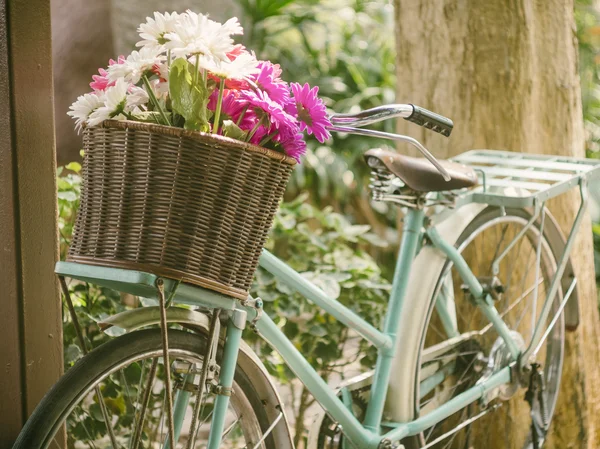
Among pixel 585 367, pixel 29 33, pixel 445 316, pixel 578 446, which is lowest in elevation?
pixel 578 446

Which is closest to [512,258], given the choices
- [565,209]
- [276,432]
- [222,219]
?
[565,209]

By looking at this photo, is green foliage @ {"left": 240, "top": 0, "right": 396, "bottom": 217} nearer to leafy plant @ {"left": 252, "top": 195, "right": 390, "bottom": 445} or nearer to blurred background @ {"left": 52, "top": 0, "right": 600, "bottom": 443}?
blurred background @ {"left": 52, "top": 0, "right": 600, "bottom": 443}

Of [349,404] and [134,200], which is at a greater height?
[134,200]

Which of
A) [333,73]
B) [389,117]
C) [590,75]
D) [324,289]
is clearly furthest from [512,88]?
[590,75]

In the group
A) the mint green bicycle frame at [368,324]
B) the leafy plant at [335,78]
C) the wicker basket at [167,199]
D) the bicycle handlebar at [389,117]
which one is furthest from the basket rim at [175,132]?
the leafy plant at [335,78]

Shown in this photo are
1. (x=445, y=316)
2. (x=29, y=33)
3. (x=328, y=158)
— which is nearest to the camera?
(x=29, y=33)

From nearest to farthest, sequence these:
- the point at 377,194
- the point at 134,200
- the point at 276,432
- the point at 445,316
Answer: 1. the point at 134,200
2. the point at 276,432
3. the point at 377,194
4. the point at 445,316

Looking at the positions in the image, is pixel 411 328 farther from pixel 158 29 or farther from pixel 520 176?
pixel 158 29

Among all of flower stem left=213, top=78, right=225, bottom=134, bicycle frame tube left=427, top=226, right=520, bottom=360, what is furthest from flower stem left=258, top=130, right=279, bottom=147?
bicycle frame tube left=427, top=226, right=520, bottom=360

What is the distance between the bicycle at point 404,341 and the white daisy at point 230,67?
40 cm

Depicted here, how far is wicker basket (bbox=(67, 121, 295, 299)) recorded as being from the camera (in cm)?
151

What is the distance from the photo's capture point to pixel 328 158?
598 centimetres

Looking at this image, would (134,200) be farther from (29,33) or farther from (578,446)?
(578,446)

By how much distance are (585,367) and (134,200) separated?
93.5 inches
